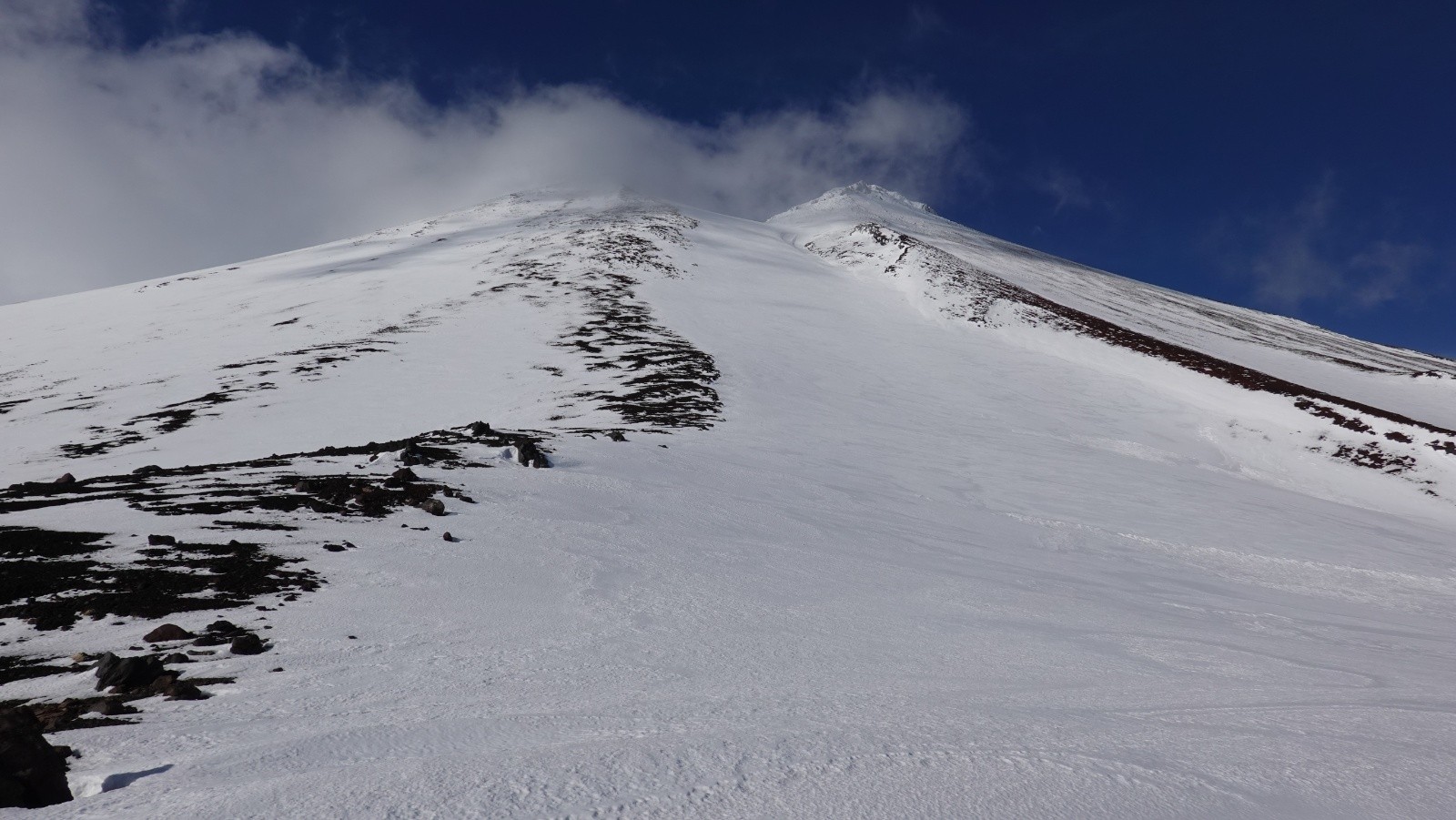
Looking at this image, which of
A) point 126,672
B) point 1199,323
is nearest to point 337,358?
point 126,672

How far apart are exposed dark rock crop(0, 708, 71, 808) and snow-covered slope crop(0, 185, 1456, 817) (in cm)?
14

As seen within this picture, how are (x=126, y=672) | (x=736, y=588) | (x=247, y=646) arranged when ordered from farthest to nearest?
(x=736, y=588), (x=247, y=646), (x=126, y=672)

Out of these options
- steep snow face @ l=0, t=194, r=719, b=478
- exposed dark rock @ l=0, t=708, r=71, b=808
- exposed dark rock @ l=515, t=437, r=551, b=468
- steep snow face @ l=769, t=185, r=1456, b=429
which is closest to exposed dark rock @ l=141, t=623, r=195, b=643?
exposed dark rock @ l=0, t=708, r=71, b=808

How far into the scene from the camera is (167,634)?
5.56m

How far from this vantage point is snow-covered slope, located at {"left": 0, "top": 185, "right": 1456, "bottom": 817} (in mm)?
4156

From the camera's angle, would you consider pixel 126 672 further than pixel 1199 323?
No

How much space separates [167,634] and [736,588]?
5360 mm

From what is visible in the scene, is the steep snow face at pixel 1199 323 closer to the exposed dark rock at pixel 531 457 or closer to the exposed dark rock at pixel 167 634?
the exposed dark rock at pixel 531 457

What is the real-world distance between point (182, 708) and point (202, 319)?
155 ft

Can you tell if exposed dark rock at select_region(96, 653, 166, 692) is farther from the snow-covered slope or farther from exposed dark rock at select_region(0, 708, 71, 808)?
exposed dark rock at select_region(0, 708, 71, 808)

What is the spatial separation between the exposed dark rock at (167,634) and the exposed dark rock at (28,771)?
89.4 inches

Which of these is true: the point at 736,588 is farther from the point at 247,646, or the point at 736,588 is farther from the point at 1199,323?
the point at 1199,323

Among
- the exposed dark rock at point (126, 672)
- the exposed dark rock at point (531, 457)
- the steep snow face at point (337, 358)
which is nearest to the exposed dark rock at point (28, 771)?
the exposed dark rock at point (126, 672)

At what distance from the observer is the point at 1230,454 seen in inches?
1045
